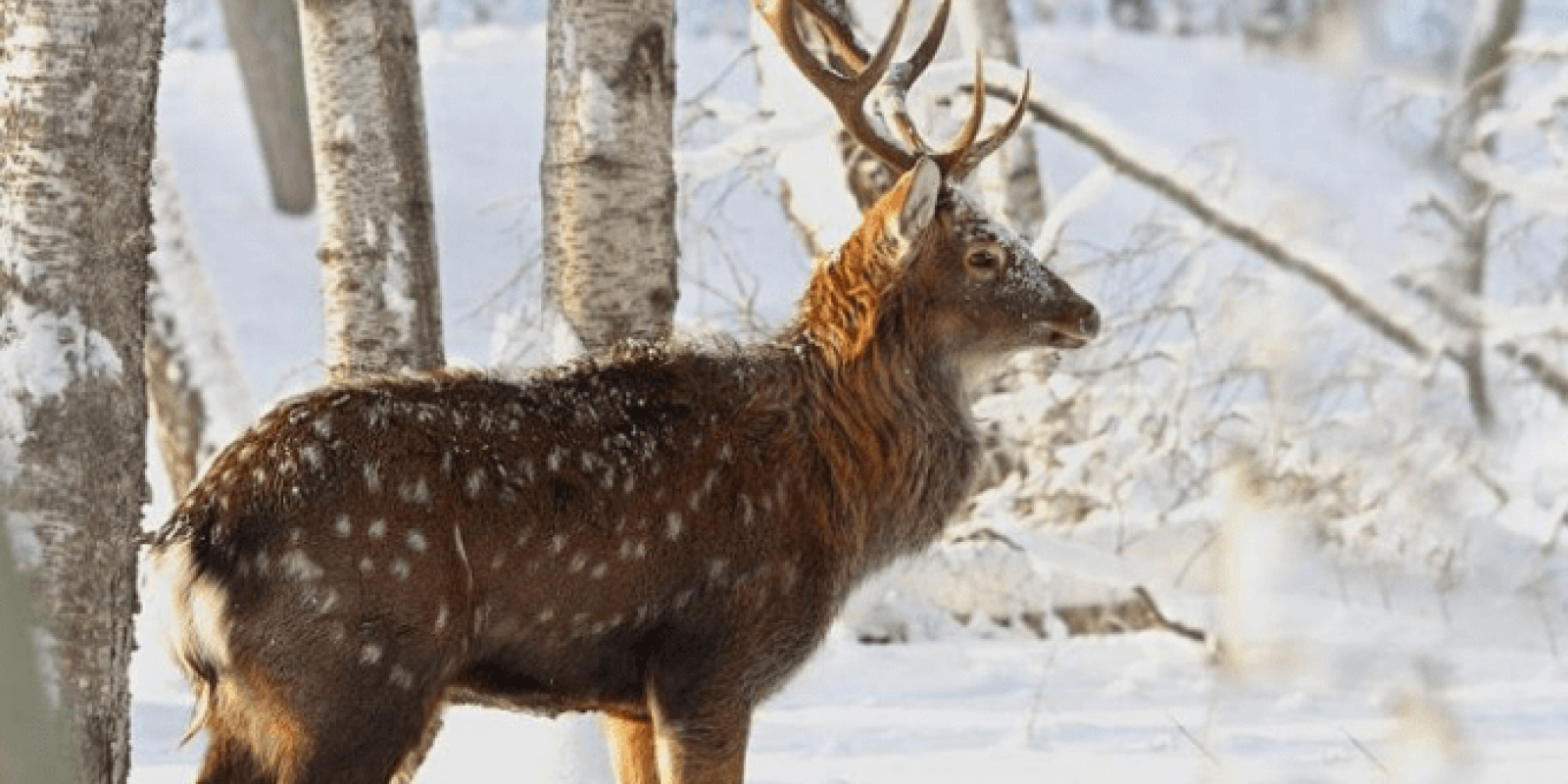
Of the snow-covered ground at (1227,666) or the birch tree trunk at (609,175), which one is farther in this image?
the birch tree trunk at (609,175)

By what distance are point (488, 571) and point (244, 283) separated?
48.3 ft

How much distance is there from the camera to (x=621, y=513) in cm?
542

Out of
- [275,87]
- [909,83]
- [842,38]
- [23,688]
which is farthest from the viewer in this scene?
[275,87]

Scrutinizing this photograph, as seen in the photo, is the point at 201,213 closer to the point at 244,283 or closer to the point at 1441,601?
the point at 244,283

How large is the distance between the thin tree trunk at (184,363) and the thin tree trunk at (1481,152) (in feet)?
19.8

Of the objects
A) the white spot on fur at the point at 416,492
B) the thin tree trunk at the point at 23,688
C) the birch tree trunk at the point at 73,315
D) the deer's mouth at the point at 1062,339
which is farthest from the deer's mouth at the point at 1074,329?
the thin tree trunk at the point at 23,688

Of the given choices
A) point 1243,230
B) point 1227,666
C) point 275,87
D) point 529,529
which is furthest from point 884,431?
point 275,87

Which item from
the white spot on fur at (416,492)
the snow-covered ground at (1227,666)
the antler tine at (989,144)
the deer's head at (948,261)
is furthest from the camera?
the antler tine at (989,144)

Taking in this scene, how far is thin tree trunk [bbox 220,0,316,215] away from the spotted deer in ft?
44.2

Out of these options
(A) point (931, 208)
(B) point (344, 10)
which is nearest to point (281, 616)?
(A) point (931, 208)

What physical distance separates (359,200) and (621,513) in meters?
2.57

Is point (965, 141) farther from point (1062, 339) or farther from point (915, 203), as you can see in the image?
point (1062, 339)

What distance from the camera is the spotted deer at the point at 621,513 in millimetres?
4855

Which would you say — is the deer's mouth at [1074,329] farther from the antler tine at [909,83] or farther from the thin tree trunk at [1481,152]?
the thin tree trunk at [1481,152]
